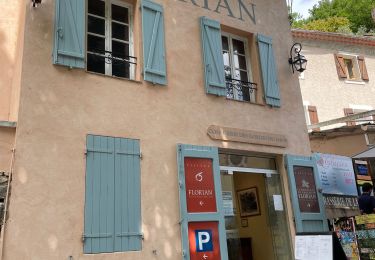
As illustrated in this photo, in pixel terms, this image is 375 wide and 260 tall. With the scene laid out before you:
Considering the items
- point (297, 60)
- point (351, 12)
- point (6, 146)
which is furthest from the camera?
point (351, 12)

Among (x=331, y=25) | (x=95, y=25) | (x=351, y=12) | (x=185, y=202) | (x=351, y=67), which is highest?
(x=351, y=12)

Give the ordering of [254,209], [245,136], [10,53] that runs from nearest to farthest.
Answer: [10,53]
[245,136]
[254,209]

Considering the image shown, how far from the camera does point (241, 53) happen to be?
806 cm

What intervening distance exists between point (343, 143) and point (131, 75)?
7.75 metres

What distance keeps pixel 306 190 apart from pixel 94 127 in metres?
4.11

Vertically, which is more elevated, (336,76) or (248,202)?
(336,76)

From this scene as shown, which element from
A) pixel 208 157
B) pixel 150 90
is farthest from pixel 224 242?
pixel 150 90

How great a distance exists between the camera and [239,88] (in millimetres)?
7676

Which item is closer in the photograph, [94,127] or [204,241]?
[94,127]

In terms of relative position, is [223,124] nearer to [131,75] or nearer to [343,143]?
[131,75]

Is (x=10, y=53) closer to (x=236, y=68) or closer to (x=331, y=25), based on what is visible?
(x=236, y=68)

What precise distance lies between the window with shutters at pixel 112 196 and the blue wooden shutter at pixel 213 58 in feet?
6.27

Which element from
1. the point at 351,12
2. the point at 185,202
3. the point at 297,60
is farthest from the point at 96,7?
the point at 351,12

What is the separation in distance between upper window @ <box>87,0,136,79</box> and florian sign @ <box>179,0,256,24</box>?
1.32m
